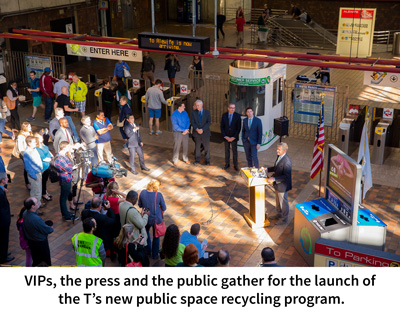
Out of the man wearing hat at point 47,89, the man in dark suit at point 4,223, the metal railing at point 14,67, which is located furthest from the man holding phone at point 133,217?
the metal railing at point 14,67

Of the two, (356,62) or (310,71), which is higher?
(356,62)

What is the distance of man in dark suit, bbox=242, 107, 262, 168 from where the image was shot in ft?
41.4

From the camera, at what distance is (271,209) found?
11328 mm

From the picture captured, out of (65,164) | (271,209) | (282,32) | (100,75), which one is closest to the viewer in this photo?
(65,164)

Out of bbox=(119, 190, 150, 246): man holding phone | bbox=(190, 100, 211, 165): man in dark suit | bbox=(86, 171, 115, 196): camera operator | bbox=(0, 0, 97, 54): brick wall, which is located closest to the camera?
bbox=(119, 190, 150, 246): man holding phone

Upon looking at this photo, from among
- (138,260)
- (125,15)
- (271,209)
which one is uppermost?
(125,15)

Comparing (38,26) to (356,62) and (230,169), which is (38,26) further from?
(356,62)

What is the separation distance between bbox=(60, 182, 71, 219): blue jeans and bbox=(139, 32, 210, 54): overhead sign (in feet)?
13.5

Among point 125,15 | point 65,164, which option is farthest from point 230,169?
point 125,15

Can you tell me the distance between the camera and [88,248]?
7.58 metres

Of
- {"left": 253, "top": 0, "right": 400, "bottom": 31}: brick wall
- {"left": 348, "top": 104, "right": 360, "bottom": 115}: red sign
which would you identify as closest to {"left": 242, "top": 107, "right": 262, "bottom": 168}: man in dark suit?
{"left": 348, "top": 104, "right": 360, "bottom": 115}: red sign

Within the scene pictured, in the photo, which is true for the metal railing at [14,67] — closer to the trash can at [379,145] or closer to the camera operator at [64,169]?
the camera operator at [64,169]

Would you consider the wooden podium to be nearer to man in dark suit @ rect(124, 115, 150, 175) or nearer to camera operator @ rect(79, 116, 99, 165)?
man in dark suit @ rect(124, 115, 150, 175)

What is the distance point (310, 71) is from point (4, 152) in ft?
46.1
